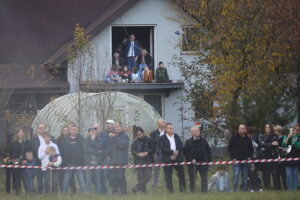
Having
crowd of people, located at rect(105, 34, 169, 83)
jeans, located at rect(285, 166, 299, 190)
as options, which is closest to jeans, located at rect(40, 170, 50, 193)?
jeans, located at rect(285, 166, 299, 190)

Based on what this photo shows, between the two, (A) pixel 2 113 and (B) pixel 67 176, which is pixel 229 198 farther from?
(A) pixel 2 113

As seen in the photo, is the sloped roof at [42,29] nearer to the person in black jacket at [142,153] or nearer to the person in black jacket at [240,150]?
the person in black jacket at [142,153]

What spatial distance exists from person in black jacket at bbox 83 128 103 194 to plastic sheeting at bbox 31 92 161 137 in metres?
5.17

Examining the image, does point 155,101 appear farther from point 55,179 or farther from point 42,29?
point 55,179

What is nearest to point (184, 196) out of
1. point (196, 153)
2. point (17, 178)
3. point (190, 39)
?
point (196, 153)

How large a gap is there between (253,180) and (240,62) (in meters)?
5.79

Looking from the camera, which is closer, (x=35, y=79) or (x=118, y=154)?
(x=118, y=154)

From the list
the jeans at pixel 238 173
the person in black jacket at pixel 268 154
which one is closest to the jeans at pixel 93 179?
the jeans at pixel 238 173

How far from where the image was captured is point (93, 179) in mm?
18641

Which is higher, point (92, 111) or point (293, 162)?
point (92, 111)

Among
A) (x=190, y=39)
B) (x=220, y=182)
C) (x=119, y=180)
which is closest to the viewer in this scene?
(x=119, y=180)

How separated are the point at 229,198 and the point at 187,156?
1813 mm

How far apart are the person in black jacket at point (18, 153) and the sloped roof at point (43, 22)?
13.3 metres

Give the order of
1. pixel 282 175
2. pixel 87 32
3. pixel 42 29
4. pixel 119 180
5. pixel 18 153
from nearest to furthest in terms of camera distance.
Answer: pixel 119 180, pixel 18 153, pixel 282 175, pixel 87 32, pixel 42 29
